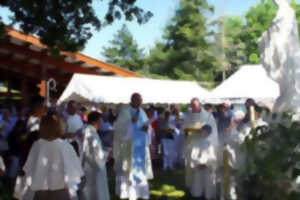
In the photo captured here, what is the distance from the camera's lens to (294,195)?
2938 mm

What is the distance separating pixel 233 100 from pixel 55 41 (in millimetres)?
8592

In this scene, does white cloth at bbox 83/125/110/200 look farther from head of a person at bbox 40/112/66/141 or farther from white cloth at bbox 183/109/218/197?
white cloth at bbox 183/109/218/197

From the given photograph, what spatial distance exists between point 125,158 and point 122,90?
7422 mm

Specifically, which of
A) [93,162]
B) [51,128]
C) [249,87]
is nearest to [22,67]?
[249,87]

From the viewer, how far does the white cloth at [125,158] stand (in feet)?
25.0

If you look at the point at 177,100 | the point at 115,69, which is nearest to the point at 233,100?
the point at 177,100

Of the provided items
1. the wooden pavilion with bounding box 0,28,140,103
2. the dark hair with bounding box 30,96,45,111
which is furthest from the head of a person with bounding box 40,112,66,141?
the wooden pavilion with bounding box 0,28,140,103

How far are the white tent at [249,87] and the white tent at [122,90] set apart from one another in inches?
72.8

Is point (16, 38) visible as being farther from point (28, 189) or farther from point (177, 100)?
point (28, 189)

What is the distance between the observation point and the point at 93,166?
19.8ft

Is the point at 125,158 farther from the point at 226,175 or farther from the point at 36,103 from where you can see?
the point at 36,103

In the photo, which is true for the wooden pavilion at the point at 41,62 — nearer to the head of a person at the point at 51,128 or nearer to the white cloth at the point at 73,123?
the white cloth at the point at 73,123

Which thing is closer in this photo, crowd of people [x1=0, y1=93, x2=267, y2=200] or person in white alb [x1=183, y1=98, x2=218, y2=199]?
crowd of people [x1=0, y1=93, x2=267, y2=200]

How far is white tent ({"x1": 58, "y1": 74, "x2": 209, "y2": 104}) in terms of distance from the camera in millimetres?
13773
